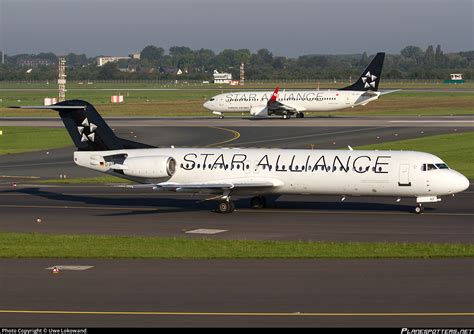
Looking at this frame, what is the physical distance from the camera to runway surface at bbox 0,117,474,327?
74.4 ft

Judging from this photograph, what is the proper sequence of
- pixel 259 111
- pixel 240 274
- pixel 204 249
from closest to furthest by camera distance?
pixel 240 274, pixel 204 249, pixel 259 111

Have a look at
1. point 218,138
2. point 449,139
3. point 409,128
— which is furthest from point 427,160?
point 409,128

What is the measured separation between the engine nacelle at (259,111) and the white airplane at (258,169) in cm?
6494

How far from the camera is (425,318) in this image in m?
22.2

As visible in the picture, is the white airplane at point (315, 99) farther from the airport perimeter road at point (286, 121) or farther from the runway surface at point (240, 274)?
the runway surface at point (240, 274)

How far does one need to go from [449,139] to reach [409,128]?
1240cm

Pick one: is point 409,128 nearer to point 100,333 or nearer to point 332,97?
point 332,97

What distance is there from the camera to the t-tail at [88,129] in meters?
46.2

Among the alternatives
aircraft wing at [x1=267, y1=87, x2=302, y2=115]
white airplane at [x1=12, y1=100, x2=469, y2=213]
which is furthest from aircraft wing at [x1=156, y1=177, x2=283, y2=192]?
aircraft wing at [x1=267, y1=87, x2=302, y2=115]

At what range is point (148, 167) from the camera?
44.4m

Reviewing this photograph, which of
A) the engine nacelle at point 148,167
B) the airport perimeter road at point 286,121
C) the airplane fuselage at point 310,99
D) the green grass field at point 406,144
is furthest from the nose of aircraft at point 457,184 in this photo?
the airplane fuselage at point 310,99

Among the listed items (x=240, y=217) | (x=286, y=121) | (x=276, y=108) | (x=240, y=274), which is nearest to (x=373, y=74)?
(x=276, y=108)

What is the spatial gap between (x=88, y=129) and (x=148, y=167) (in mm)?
4151

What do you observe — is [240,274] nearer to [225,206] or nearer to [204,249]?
[204,249]
